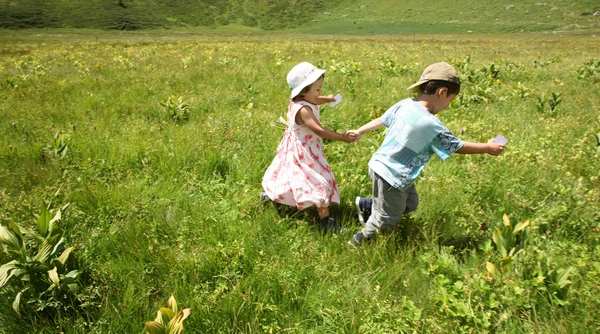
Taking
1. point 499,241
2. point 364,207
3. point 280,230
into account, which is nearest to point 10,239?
point 280,230

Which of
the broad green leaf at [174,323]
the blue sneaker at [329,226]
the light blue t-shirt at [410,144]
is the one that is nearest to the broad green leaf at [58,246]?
the broad green leaf at [174,323]

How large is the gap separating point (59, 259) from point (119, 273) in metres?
0.42

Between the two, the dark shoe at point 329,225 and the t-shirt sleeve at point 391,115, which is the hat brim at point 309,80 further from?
the dark shoe at point 329,225

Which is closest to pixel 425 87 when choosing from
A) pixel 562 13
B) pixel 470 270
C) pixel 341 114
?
pixel 470 270

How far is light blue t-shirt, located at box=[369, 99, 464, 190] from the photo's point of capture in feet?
9.29

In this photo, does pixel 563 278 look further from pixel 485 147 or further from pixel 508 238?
pixel 485 147

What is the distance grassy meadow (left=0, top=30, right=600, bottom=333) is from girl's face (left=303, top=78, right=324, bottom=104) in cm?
118

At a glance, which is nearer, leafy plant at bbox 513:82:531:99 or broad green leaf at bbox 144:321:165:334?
broad green leaf at bbox 144:321:165:334

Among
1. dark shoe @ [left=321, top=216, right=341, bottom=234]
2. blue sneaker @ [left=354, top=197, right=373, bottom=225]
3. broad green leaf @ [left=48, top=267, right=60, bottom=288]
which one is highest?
broad green leaf @ [left=48, top=267, right=60, bottom=288]

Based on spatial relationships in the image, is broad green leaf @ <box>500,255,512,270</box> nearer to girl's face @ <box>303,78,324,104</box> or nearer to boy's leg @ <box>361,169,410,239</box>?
boy's leg @ <box>361,169,410,239</box>

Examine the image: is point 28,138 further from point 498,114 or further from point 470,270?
point 498,114

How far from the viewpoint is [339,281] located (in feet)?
8.95

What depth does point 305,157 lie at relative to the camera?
3.74 meters

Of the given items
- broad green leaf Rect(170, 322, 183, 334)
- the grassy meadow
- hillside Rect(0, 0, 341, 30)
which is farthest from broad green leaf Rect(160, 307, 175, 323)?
hillside Rect(0, 0, 341, 30)
